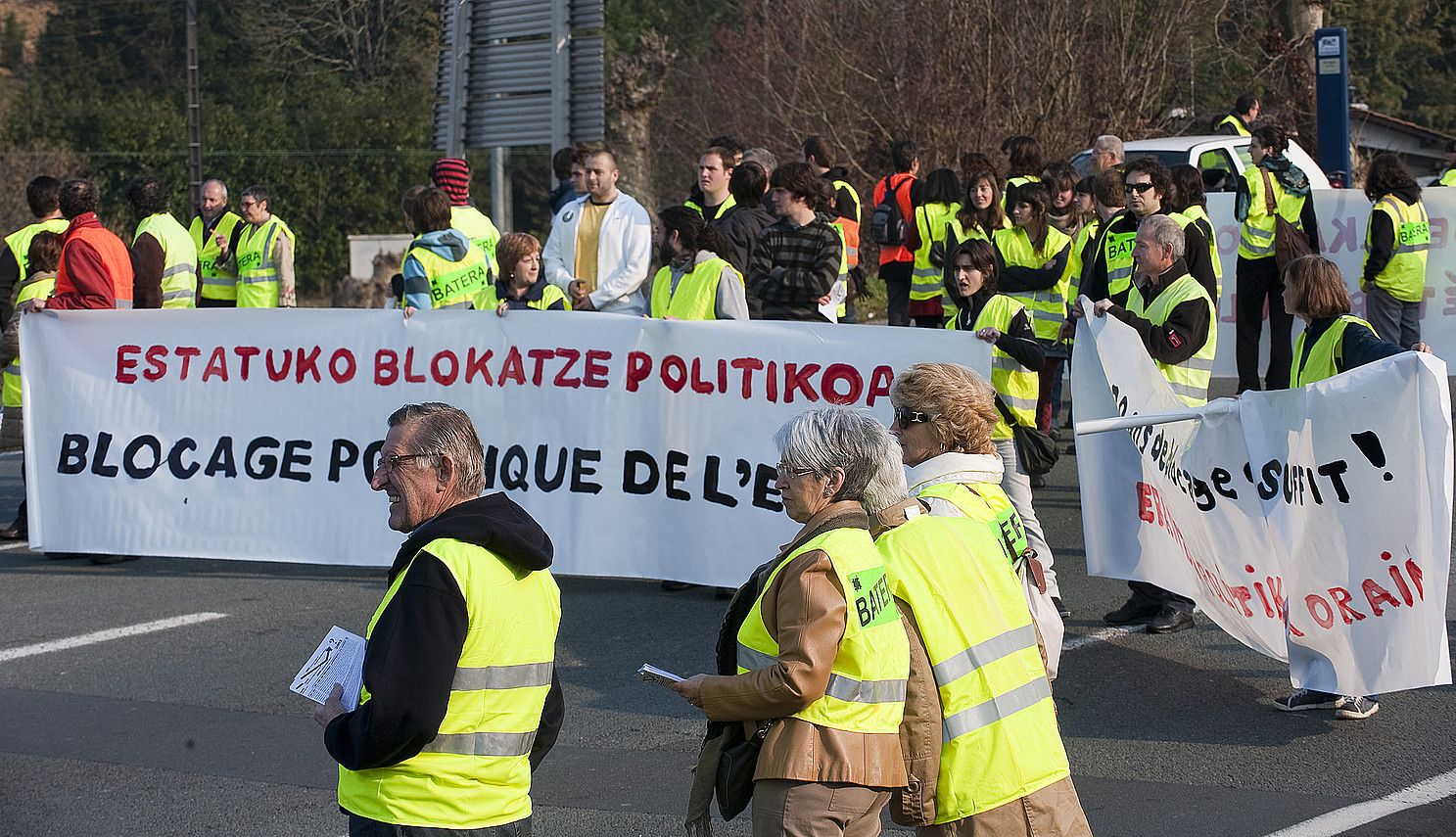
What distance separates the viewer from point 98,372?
916 cm

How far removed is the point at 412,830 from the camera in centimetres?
341

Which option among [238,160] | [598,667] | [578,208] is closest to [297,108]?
[238,160]

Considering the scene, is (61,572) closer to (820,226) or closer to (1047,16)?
(820,226)

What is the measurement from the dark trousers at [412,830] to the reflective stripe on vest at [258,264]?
361 inches

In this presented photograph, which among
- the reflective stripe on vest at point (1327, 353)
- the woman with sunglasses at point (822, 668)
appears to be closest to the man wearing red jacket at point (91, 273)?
the reflective stripe on vest at point (1327, 353)

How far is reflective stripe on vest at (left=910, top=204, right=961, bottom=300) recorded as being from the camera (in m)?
12.5

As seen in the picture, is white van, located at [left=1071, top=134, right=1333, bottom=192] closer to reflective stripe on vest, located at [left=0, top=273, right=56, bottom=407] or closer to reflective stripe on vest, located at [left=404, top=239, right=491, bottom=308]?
reflective stripe on vest, located at [left=404, top=239, right=491, bottom=308]

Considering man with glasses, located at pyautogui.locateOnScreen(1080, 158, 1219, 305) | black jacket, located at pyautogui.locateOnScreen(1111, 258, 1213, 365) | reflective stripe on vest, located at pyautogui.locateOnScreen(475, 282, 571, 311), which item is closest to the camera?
black jacket, located at pyautogui.locateOnScreen(1111, 258, 1213, 365)

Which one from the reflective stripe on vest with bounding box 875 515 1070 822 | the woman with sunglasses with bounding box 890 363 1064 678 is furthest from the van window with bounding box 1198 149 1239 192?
the reflective stripe on vest with bounding box 875 515 1070 822

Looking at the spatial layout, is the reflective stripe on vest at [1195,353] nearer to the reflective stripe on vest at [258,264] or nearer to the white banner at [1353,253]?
the white banner at [1353,253]

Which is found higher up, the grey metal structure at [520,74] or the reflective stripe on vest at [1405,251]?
the grey metal structure at [520,74]

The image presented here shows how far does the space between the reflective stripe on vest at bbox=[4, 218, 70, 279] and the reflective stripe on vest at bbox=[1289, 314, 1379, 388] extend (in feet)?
24.6

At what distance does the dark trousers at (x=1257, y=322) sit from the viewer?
12.5m

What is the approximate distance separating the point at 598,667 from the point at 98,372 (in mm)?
3584
